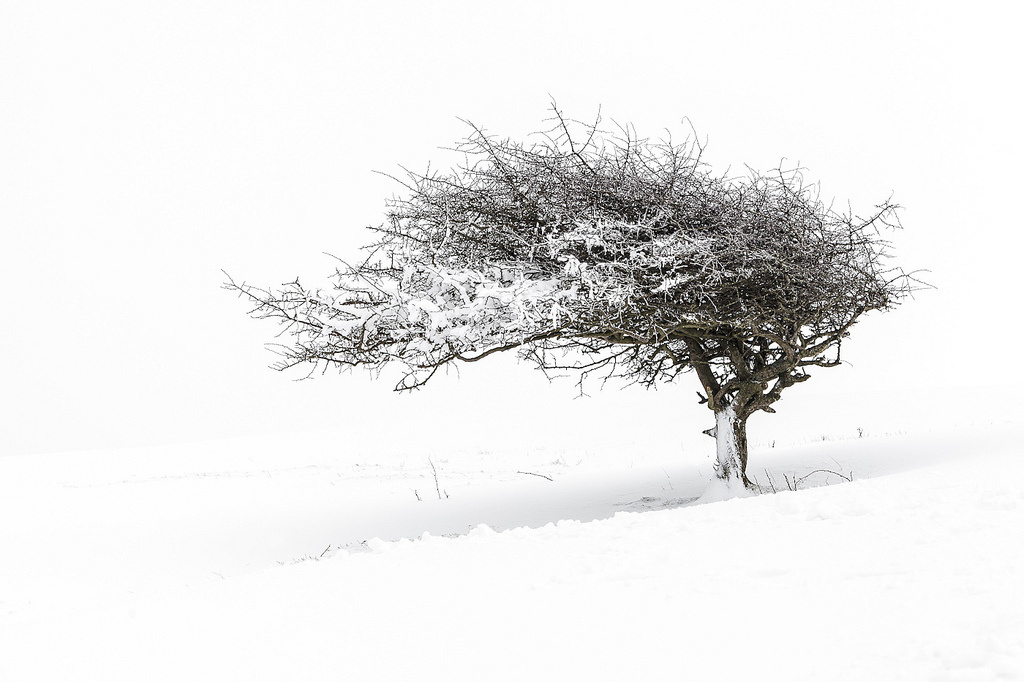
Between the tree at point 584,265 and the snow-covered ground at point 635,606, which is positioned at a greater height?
the tree at point 584,265

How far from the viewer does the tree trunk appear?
9734 millimetres

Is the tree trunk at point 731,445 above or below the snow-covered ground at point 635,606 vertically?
above

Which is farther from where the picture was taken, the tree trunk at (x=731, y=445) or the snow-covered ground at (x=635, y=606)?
the tree trunk at (x=731, y=445)

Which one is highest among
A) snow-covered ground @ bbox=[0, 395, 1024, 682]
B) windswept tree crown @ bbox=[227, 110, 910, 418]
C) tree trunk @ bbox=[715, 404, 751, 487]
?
windswept tree crown @ bbox=[227, 110, 910, 418]

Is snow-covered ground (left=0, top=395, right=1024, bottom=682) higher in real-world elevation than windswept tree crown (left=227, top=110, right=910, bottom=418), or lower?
lower

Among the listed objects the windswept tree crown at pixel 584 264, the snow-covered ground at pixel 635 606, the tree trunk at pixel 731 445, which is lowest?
the snow-covered ground at pixel 635 606

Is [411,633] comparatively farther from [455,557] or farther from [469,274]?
[469,274]

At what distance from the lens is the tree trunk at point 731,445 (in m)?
9.73

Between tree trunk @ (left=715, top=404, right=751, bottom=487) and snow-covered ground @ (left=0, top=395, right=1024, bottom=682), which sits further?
tree trunk @ (left=715, top=404, right=751, bottom=487)

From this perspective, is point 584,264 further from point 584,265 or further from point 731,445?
→ point 731,445

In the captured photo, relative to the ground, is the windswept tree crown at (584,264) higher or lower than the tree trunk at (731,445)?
higher

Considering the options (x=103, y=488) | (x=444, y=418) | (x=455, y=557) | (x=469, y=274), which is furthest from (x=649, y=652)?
(x=444, y=418)

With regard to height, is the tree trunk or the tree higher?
the tree

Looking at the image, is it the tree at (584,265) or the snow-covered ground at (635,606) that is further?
the tree at (584,265)
